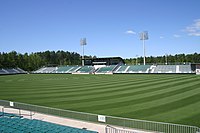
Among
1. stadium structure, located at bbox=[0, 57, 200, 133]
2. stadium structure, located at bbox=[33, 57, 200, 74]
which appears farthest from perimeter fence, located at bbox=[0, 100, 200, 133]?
stadium structure, located at bbox=[33, 57, 200, 74]

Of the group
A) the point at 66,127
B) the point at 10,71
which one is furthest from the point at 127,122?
the point at 10,71

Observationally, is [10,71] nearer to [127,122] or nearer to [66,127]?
[66,127]

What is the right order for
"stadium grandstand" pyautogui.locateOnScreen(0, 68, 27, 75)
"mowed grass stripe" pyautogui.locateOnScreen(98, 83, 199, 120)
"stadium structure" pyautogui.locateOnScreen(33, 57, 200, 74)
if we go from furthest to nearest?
"stadium grandstand" pyautogui.locateOnScreen(0, 68, 27, 75), "stadium structure" pyautogui.locateOnScreen(33, 57, 200, 74), "mowed grass stripe" pyautogui.locateOnScreen(98, 83, 199, 120)

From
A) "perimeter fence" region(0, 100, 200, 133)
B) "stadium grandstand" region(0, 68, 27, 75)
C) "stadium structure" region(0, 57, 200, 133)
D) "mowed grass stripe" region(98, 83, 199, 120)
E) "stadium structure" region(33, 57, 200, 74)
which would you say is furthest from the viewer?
"stadium grandstand" region(0, 68, 27, 75)

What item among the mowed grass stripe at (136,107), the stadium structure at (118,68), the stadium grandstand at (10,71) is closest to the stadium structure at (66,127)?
the mowed grass stripe at (136,107)

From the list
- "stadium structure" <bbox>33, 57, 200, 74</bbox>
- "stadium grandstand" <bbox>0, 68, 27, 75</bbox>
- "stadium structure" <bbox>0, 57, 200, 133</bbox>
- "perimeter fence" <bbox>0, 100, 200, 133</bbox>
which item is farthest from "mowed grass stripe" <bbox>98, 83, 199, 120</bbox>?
"stadium grandstand" <bbox>0, 68, 27, 75</bbox>

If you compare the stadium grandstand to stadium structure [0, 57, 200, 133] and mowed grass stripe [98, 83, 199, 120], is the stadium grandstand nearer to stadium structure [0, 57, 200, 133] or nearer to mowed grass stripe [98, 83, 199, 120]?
stadium structure [0, 57, 200, 133]

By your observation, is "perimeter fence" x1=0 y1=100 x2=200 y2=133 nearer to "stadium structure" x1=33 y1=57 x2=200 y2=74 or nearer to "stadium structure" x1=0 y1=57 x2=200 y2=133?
"stadium structure" x1=0 y1=57 x2=200 y2=133

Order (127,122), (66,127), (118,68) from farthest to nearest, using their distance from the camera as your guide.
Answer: (118,68), (127,122), (66,127)

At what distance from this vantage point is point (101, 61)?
98312mm

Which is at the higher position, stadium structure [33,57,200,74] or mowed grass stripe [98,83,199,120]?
stadium structure [33,57,200,74]

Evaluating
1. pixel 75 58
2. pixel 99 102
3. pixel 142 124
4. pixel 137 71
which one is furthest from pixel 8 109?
pixel 75 58

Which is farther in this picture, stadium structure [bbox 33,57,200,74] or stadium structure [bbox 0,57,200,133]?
stadium structure [bbox 33,57,200,74]

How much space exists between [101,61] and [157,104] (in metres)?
77.2
